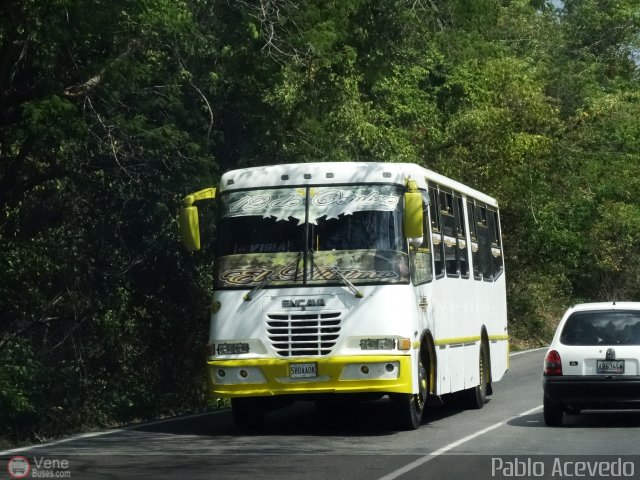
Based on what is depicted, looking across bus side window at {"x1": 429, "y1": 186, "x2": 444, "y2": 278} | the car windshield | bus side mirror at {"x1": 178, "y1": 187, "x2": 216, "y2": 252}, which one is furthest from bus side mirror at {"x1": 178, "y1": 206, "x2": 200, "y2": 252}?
the car windshield

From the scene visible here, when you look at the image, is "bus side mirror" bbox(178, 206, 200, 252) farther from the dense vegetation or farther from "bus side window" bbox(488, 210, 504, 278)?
"bus side window" bbox(488, 210, 504, 278)

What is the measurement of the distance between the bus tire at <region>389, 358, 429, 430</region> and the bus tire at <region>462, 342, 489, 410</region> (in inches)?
139

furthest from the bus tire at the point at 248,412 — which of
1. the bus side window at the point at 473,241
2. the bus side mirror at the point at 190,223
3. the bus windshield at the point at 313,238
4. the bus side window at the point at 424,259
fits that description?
the bus side window at the point at 473,241

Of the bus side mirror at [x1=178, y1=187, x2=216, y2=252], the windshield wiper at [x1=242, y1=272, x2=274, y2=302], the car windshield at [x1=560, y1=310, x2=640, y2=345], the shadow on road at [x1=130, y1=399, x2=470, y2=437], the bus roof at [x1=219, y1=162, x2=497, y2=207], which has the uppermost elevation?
the bus roof at [x1=219, y1=162, x2=497, y2=207]

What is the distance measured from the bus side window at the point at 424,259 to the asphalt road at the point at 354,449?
1.83m

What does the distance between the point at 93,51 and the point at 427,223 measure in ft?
19.0

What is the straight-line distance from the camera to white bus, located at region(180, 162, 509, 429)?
15984mm

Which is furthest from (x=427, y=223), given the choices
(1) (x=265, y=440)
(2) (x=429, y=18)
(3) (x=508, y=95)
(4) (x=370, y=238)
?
(3) (x=508, y=95)

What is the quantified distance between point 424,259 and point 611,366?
259 centimetres

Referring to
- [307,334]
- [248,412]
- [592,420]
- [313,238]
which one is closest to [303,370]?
[307,334]

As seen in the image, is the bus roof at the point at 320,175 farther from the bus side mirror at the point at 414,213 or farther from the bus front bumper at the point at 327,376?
the bus front bumper at the point at 327,376

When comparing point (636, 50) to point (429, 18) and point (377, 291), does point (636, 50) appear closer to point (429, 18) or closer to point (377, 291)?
point (429, 18)

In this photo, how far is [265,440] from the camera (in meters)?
15.6

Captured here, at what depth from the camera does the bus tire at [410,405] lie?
53.7 ft
